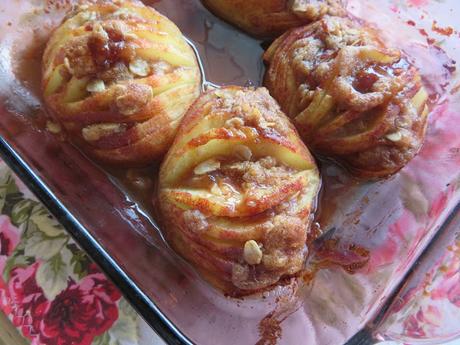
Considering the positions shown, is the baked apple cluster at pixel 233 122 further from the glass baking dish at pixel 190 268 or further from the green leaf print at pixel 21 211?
the green leaf print at pixel 21 211

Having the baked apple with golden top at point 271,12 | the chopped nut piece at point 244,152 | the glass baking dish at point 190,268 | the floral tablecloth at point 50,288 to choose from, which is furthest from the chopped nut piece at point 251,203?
the baked apple with golden top at point 271,12

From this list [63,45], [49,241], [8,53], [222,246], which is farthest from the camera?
[49,241]

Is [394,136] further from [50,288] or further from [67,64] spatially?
[50,288]

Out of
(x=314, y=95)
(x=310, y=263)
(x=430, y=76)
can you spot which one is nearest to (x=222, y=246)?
(x=310, y=263)

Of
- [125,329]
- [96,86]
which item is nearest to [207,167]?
[96,86]

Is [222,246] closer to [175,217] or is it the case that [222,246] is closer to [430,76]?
[175,217]
